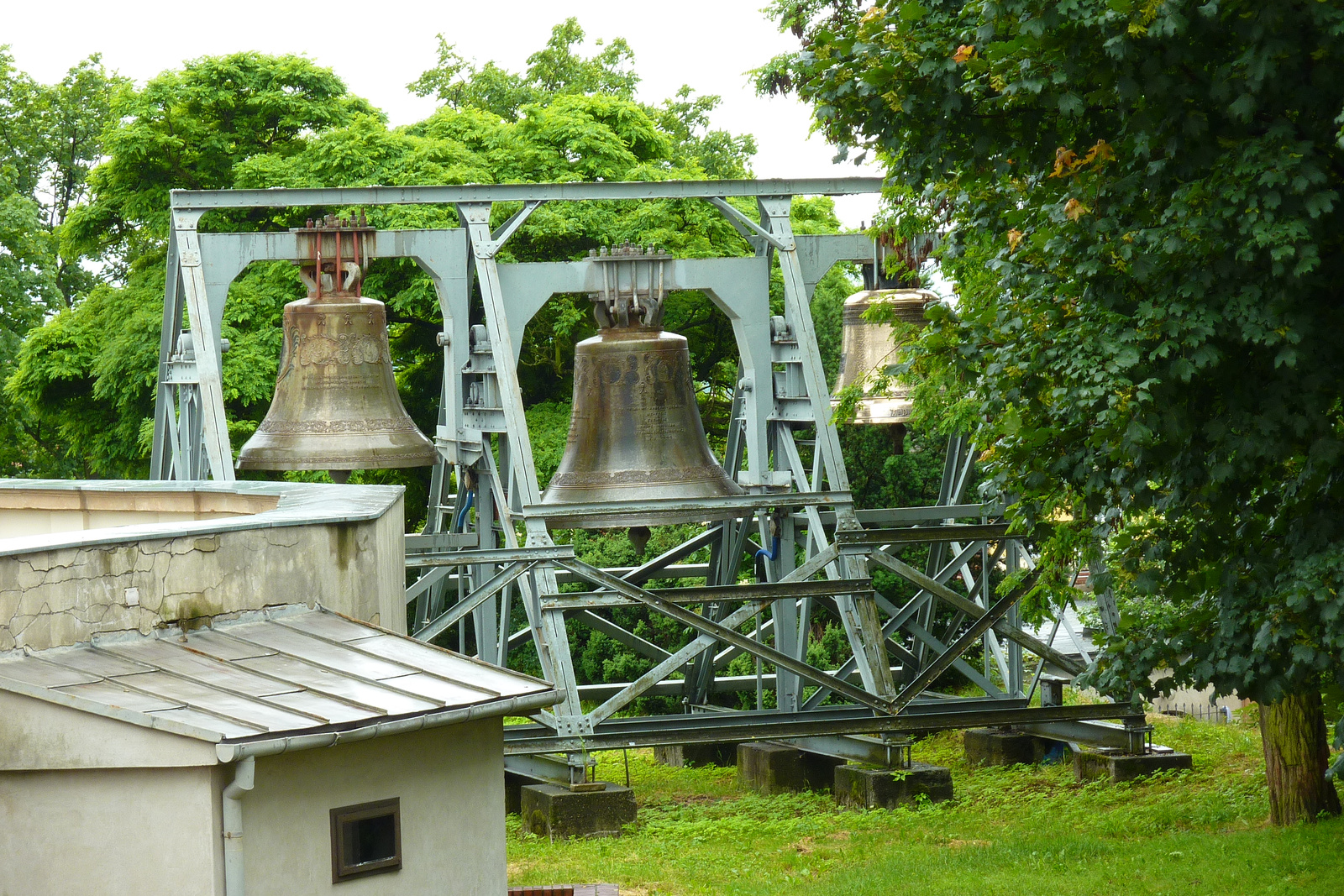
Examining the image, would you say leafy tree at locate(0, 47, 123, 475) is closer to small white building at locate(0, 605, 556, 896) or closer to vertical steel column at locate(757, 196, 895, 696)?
vertical steel column at locate(757, 196, 895, 696)

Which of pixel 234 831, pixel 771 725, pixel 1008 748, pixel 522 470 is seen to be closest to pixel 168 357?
pixel 522 470

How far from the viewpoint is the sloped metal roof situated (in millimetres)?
4750

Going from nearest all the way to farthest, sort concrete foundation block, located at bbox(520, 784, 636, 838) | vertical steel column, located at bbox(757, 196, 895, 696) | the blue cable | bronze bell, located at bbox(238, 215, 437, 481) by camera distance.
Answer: concrete foundation block, located at bbox(520, 784, 636, 838) < bronze bell, located at bbox(238, 215, 437, 481) < vertical steel column, located at bbox(757, 196, 895, 696) < the blue cable

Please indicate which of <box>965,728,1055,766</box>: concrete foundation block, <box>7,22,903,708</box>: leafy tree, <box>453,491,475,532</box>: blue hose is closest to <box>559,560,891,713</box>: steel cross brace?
<box>453,491,475,532</box>: blue hose

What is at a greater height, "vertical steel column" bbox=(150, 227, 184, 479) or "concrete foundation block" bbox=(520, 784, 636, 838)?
"vertical steel column" bbox=(150, 227, 184, 479)

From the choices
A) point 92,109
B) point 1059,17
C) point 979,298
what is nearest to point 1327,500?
point 1059,17

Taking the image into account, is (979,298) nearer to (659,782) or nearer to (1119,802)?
(1119,802)

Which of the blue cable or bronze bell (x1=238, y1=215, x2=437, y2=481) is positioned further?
the blue cable

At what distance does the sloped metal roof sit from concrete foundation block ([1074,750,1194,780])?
300 inches

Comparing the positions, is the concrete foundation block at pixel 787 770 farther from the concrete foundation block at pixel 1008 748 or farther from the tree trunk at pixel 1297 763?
the tree trunk at pixel 1297 763

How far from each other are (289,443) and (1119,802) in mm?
6579

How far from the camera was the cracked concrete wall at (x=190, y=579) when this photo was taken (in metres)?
5.06

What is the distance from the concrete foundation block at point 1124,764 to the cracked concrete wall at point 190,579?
23.9 feet

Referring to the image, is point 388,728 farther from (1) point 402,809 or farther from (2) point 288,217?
(2) point 288,217
